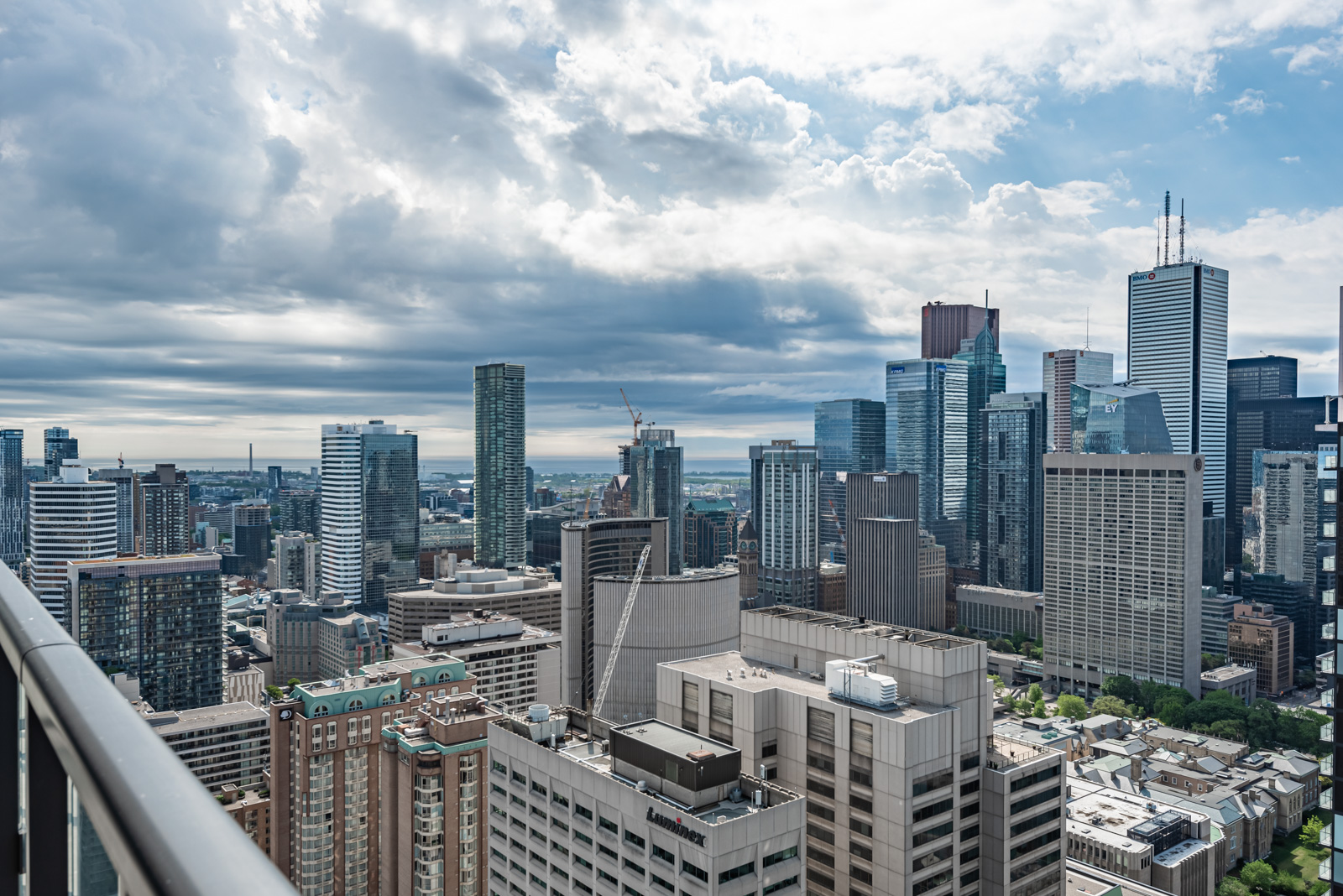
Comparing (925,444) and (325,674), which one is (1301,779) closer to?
(325,674)

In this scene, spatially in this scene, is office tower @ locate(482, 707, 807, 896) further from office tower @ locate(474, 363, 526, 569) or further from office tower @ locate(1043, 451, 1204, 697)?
office tower @ locate(474, 363, 526, 569)

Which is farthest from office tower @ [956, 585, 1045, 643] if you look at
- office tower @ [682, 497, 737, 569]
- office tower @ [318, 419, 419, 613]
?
office tower @ [318, 419, 419, 613]

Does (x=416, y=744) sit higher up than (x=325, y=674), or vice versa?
(x=416, y=744)

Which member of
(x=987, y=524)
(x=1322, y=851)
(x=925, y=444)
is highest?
(x=925, y=444)

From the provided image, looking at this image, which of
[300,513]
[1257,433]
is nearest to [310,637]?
[300,513]

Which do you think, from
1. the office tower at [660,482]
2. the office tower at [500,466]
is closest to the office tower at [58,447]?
the office tower at [500,466]

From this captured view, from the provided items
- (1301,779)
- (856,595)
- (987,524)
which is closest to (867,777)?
(1301,779)
